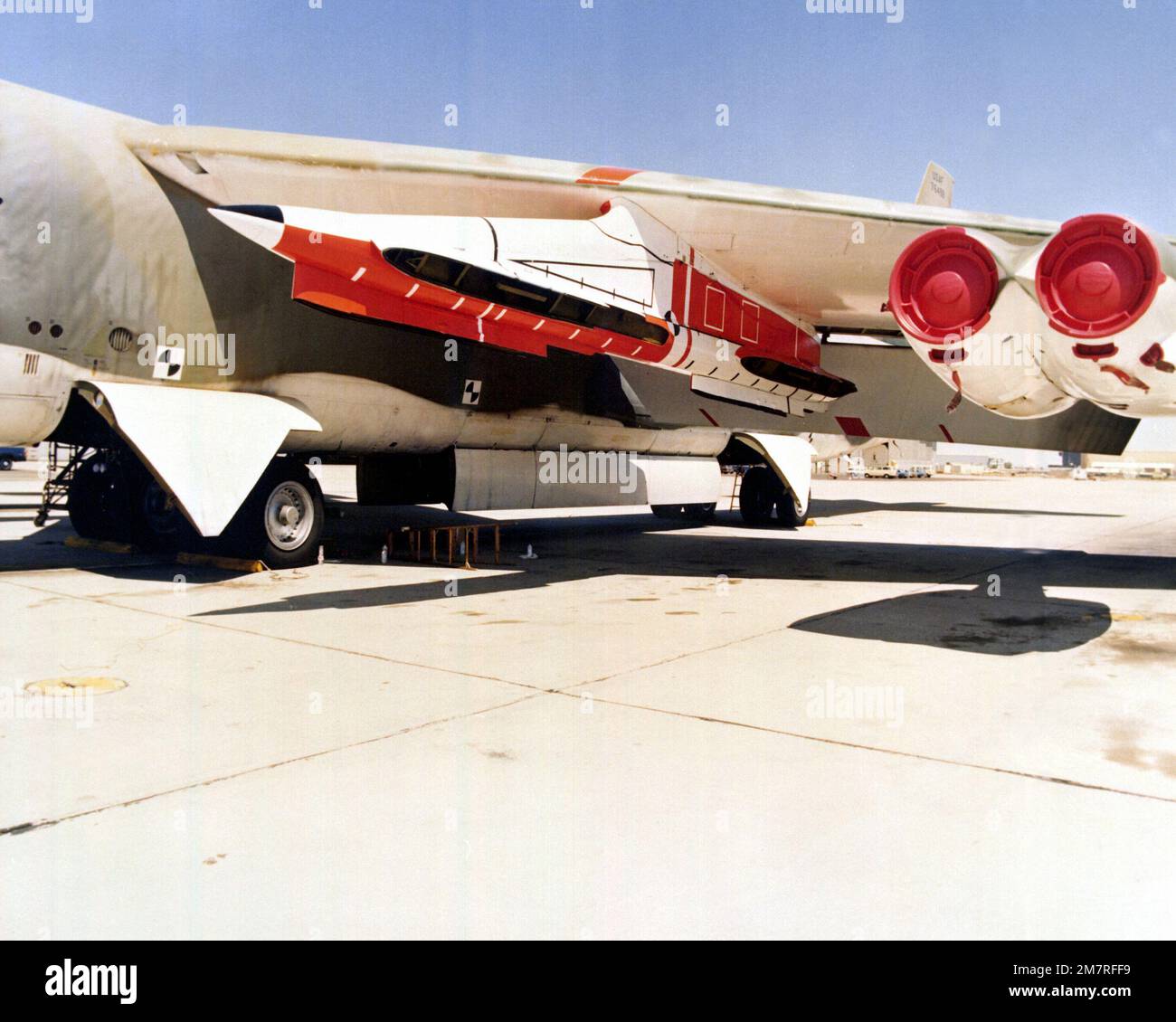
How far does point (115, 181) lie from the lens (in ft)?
30.6

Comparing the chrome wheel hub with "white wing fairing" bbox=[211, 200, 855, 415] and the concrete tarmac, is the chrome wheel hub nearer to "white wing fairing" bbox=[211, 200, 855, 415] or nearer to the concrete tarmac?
the concrete tarmac

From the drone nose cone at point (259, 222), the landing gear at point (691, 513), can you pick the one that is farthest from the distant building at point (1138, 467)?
the drone nose cone at point (259, 222)

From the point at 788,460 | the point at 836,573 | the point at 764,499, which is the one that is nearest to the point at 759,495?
the point at 764,499

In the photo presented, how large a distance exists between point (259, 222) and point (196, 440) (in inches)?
102

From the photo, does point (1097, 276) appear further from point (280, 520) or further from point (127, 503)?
point (127, 503)

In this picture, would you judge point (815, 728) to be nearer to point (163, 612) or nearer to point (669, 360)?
point (163, 612)

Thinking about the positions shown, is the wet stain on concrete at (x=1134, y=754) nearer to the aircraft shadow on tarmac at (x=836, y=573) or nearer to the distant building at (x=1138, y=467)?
the aircraft shadow on tarmac at (x=836, y=573)

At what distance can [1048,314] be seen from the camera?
672cm

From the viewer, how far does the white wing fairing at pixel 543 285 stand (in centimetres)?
829

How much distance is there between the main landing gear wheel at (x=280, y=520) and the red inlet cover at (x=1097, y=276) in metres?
8.14

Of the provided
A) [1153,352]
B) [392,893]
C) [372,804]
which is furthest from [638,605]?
[392,893]

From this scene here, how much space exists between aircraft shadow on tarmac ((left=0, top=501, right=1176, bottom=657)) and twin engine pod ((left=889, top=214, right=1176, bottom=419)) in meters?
1.92

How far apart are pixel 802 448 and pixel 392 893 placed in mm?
14433

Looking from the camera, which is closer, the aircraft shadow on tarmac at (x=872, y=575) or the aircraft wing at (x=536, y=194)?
the aircraft shadow on tarmac at (x=872, y=575)
